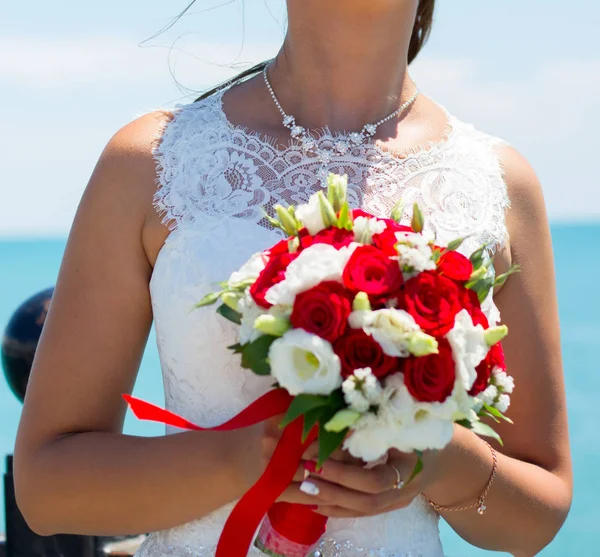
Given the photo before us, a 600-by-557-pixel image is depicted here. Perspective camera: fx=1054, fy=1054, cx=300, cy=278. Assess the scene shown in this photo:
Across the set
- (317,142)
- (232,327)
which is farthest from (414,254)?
(317,142)

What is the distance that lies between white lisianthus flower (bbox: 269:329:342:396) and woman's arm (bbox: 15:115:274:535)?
1.60ft

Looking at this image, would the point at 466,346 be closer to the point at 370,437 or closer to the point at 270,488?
the point at 370,437

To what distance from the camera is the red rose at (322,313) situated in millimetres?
2068

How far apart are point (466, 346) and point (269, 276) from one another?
0.43 m

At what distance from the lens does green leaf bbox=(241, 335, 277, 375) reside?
2.17 m

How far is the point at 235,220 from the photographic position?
2816mm

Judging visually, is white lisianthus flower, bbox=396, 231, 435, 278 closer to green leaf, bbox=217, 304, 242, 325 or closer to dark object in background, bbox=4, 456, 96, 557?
green leaf, bbox=217, 304, 242, 325

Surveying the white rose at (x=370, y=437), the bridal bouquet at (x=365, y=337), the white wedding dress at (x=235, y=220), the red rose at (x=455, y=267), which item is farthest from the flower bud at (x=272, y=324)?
the white wedding dress at (x=235, y=220)

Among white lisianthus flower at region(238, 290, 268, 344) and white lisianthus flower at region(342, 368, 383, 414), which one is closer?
white lisianthus flower at region(342, 368, 383, 414)

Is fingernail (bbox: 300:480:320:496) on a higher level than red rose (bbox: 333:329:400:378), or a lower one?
lower

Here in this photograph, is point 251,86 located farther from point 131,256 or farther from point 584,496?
point 584,496

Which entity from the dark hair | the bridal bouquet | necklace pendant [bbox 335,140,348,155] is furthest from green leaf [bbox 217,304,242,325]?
the dark hair

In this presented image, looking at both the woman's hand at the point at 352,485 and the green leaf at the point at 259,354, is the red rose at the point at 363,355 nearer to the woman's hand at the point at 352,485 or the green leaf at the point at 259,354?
the green leaf at the point at 259,354

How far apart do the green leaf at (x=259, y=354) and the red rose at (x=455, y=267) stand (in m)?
0.38
